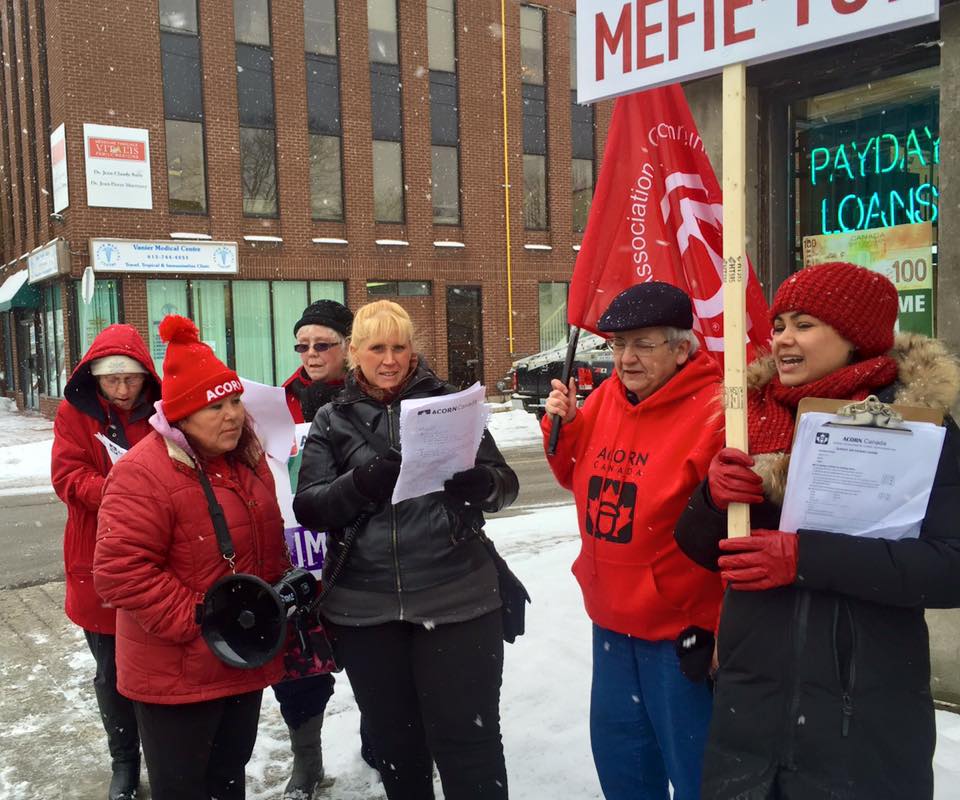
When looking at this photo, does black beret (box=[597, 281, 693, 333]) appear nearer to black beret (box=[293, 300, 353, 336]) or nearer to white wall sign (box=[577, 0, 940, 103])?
Result: white wall sign (box=[577, 0, 940, 103])

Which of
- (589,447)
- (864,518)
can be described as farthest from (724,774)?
(589,447)

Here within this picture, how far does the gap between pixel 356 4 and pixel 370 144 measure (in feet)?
10.7

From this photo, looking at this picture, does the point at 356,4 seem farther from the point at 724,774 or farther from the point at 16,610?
the point at 724,774

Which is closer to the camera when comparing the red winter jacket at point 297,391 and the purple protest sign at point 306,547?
the purple protest sign at point 306,547

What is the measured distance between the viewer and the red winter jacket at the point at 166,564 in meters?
2.38

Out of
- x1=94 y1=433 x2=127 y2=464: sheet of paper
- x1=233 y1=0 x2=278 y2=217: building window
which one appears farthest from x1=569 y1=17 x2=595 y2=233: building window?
x1=94 y1=433 x2=127 y2=464: sheet of paper

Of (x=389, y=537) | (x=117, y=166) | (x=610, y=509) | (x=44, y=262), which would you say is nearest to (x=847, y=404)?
(x=610, y=509)

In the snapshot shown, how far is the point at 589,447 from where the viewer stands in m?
2.68

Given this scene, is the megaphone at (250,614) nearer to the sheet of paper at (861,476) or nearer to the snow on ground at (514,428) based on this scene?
the sheet of paper at (861,476)

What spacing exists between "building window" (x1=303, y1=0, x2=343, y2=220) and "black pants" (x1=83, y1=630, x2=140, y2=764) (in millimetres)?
17370

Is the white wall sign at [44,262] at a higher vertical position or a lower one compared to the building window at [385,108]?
lower

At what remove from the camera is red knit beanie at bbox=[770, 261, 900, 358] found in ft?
6.15

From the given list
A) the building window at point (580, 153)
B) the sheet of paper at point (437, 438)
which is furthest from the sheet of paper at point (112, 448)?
the building window at point (580, 153)

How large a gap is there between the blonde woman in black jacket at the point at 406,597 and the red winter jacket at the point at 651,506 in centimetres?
35
